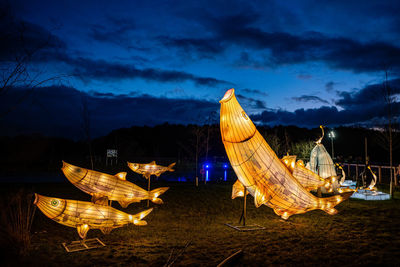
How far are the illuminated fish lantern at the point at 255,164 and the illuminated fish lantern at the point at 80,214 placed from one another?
289 cm

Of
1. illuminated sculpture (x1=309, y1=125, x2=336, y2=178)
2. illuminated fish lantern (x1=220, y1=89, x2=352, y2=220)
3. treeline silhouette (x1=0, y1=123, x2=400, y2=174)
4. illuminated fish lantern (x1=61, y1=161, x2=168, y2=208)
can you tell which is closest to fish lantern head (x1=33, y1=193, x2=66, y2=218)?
illuminated fish lantern (x1=61, y1=161, x2=168, y2=208)

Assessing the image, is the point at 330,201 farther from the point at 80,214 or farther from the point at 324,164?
the point at 80,214

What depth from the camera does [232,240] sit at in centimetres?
675

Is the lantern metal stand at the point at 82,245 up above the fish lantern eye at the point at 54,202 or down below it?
below

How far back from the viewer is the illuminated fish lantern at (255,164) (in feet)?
20.2

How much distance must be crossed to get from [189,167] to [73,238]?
2577 centimetres

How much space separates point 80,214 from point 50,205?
Result: 61 centimetres

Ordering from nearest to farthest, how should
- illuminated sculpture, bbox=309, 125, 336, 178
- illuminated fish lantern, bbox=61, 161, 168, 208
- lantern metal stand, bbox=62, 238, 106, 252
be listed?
lantern metal stand, bbox=62, 238, 106, 252
illuminated fish lantern, bbox=61, 161, 168, 208
illuminated sculpture, bbox=309, 125, 336, 178

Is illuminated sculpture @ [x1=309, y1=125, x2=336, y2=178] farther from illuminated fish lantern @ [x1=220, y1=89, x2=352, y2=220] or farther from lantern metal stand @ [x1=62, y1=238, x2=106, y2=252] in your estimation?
lantern metal stand @ [x1=62, y1=238, x2=106, y2=252]

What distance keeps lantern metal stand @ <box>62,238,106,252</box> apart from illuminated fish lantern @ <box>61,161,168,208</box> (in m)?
0.89

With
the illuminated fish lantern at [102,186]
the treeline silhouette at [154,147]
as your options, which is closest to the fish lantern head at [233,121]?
the illuminated fish lantern at [102,186]

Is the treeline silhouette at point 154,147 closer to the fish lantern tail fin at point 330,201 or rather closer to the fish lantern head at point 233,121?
the fish lantern head at point 233,121

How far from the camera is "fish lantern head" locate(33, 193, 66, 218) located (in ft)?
18.4

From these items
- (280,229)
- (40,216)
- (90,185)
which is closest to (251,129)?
(280,229)
